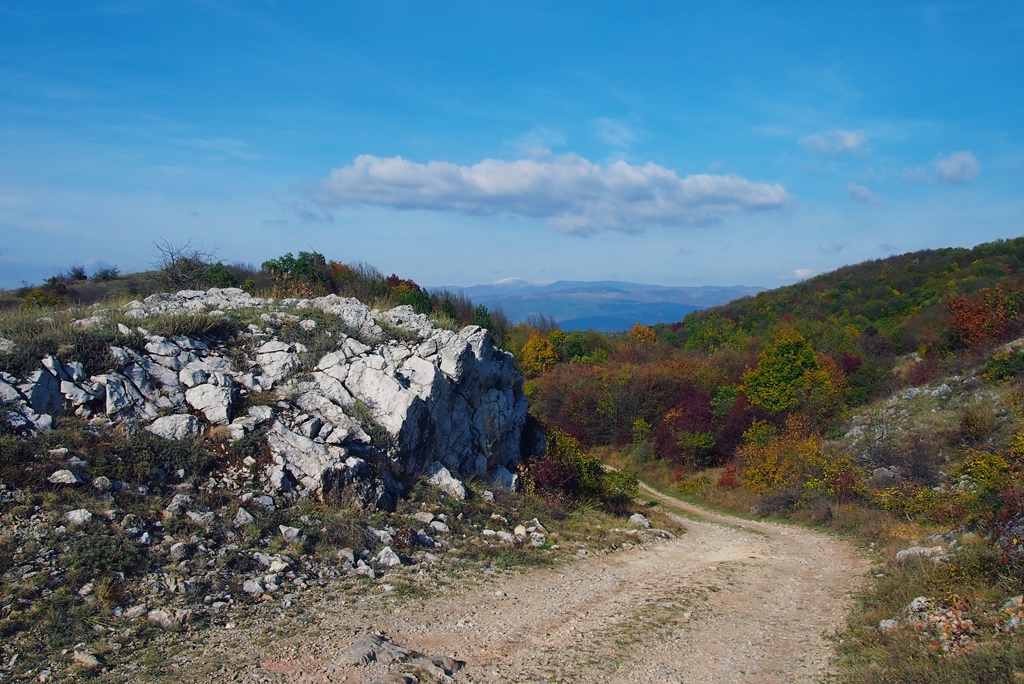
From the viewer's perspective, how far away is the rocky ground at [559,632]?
6.48 metres

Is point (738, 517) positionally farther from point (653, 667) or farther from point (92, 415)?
point (92, 415)

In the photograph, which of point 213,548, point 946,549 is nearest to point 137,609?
point 213,548

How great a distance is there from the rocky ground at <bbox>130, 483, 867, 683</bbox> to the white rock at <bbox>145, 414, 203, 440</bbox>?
4.27 meters

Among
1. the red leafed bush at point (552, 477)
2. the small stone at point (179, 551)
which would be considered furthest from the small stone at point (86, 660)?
the red leafed bush at point (552, 477)

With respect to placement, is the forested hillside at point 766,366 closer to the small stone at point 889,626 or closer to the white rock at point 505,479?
the white rock at point 505,479

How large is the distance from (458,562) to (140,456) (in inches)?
196

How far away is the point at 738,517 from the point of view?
2181 centimetres

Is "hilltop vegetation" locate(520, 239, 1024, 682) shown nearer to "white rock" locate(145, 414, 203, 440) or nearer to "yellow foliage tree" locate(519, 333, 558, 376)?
"yellow foliage tree" locate(519, 333, 558, 376)

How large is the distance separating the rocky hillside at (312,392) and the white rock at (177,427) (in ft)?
0.07

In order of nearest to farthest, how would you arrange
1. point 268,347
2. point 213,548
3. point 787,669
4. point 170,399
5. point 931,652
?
point 931,652 < point 787,669 < point 213,548 < point 170,399 < point 268,347

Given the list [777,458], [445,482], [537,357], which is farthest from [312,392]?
[537,357]

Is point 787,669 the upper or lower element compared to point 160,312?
lower

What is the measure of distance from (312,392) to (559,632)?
6713mm

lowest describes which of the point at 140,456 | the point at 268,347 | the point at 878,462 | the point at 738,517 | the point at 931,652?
A: the point at 738,517
